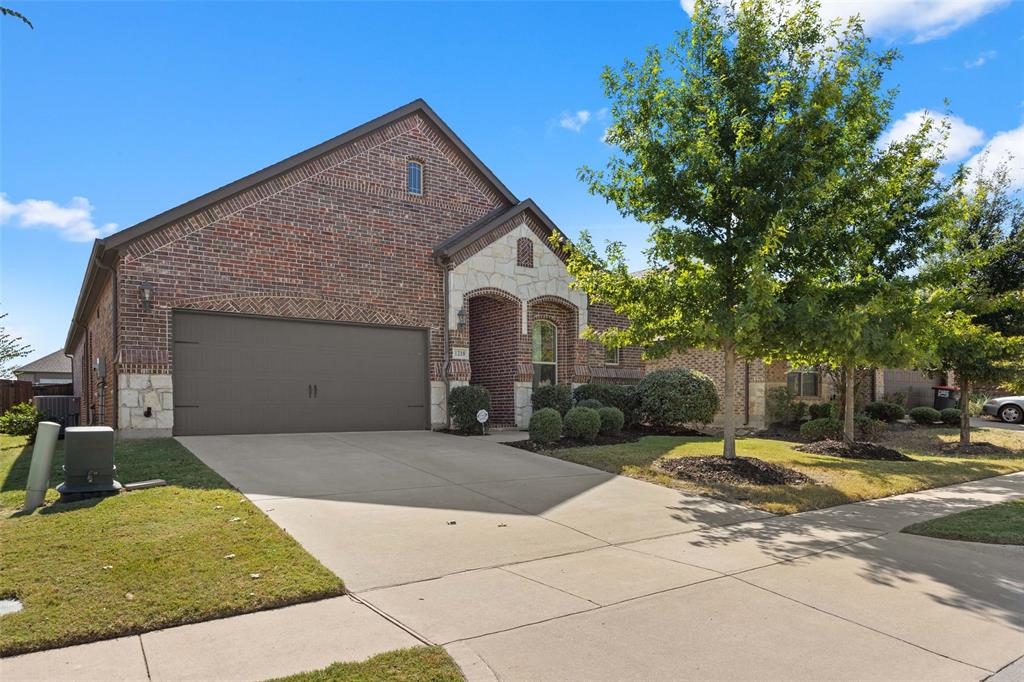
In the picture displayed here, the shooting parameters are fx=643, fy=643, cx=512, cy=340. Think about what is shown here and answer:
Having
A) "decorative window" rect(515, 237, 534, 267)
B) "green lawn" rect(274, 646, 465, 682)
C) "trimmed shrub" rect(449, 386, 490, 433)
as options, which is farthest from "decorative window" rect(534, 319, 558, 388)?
"green lawn" rect(274, 646, 465, 682)

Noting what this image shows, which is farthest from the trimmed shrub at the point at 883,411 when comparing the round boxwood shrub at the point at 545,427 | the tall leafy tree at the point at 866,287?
the round boxwood shrub at the point at 545,427

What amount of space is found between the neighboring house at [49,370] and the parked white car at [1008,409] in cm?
5032

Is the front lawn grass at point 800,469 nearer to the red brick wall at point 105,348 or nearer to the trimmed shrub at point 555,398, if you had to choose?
the trimmed shrub at point 555,398

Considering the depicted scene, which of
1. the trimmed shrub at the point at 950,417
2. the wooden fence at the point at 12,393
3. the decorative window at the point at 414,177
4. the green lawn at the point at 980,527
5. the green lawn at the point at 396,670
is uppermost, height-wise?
the decorative window at the point at 414,177

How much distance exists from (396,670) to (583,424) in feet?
32.3

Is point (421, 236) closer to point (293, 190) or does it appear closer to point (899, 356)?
point (293, 190)

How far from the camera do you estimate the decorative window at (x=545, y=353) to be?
16750 mm

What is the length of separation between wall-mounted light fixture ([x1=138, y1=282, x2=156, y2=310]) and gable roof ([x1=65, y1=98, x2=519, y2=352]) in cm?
81

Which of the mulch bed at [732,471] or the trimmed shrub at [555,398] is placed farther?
the trimmed shrub at [555,398]

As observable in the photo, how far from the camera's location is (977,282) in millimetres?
16188

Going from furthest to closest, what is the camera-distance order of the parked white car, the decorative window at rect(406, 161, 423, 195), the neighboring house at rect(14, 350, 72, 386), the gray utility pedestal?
the neighboring house at rect(14, 350, 72, 386) → the parked white car → the decorative window at rect(406, 161, 423, 195) → the gray utility pedestal

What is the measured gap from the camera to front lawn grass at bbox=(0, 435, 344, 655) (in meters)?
4.05

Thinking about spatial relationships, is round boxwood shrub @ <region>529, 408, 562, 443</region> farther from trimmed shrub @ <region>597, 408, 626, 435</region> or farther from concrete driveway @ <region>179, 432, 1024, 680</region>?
concrete driveway @ <region>179, 432, 1024, 680</region>

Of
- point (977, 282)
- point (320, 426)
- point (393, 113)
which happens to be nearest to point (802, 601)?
point (320, 426)
